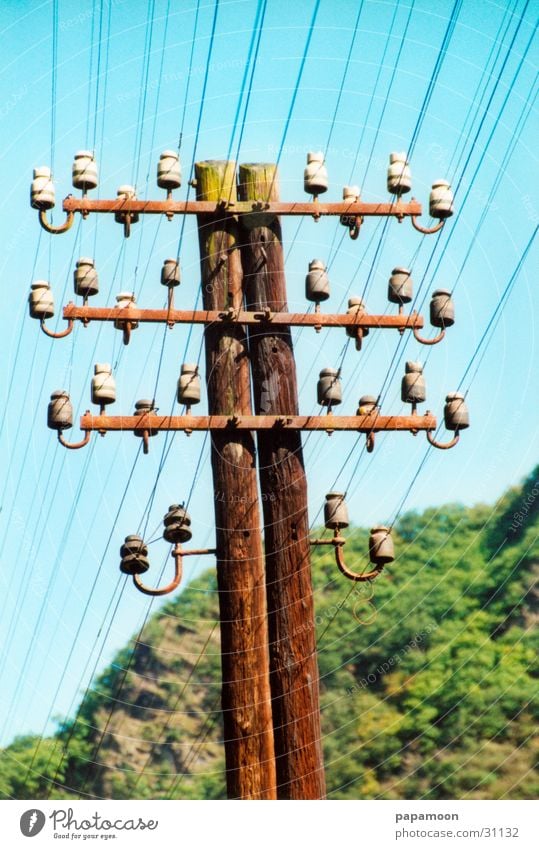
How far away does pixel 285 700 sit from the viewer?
40.7ft

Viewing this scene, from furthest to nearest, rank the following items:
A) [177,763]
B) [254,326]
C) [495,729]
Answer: [177,763]
[495,729]
[254,326]

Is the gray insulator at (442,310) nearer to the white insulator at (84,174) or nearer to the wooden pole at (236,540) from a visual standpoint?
the wooden pole at (236,540)

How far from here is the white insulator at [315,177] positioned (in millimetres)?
13703

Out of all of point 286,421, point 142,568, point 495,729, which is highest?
point 495,729

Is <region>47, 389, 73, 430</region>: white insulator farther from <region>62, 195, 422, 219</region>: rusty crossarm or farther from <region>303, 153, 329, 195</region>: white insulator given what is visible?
<region>303, 153, 329, 195</region>: white insulator

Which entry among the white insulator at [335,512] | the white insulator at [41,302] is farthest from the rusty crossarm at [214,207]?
the white insulator at [335,512]

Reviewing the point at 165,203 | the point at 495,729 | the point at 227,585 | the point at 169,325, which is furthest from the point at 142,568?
the point at 495,729

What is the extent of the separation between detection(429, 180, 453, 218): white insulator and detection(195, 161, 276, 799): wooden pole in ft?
5.34

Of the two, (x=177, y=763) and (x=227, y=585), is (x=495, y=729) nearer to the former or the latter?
(x=177, y=763)

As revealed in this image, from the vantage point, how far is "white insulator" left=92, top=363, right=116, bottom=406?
42.9 feet

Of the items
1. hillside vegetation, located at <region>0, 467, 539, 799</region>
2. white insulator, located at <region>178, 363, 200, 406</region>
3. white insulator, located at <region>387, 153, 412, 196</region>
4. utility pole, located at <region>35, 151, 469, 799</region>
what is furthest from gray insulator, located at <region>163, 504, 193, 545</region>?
hillside vegetation, located at <region>0, 467, 539, 799</region>

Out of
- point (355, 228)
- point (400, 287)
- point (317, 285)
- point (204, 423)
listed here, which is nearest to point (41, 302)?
point (204, 423)

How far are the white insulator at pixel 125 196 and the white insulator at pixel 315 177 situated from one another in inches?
51.5

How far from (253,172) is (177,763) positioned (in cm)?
4281
